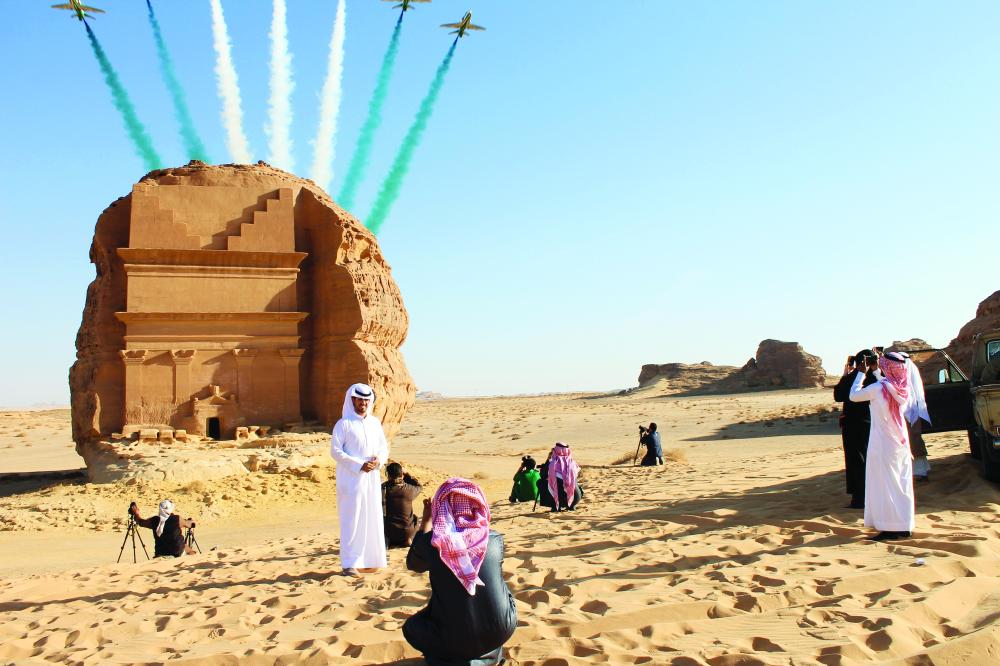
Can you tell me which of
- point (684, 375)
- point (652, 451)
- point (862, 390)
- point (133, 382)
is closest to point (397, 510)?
point (862, 390)

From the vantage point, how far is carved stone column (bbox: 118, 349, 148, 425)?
1538cm

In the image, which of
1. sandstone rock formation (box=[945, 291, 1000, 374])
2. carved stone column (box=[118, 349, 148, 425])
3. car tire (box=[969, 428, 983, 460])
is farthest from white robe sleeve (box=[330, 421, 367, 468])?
sandstone rock formation (box=[945, 291, 1000, 374])

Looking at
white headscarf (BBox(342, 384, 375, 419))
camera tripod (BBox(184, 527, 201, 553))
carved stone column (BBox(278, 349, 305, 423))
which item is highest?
carved stone column (BBox(278, 349, 305, 423))

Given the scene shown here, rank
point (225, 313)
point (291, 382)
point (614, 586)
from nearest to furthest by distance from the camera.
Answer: point (614, 586) < point (225, 313) < point (291, 382)

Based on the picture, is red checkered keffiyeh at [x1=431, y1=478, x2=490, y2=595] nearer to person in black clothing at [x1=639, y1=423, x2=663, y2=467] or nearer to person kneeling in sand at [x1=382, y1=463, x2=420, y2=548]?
person kneeling in sand at [x1=382, y1=463, x2=420, y2=548]

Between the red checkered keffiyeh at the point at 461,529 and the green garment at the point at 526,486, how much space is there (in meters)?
8.24

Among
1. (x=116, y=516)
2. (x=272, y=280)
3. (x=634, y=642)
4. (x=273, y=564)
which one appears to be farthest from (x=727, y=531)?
(x=272, y=280)

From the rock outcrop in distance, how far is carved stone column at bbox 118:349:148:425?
40961 millimetres

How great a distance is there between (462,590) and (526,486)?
8.71 metres

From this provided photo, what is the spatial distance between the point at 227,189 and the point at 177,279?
232 centimetres

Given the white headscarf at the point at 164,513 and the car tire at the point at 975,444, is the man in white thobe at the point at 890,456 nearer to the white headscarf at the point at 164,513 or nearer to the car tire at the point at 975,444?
the car tire at the point at 975,444

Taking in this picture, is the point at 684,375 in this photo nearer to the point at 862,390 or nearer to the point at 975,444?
the point at 975,444

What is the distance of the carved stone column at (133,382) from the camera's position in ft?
50.4

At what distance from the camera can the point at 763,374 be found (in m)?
49.1
